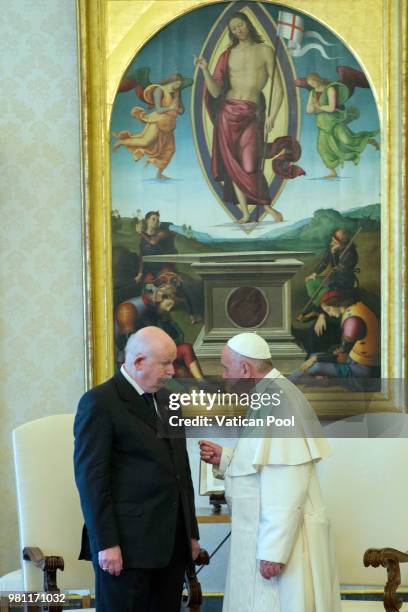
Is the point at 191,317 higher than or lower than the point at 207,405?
higher

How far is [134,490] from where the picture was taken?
179 inches

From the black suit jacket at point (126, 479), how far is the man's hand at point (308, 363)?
6.72 feet

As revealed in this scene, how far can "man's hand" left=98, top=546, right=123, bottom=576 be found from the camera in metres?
4.39

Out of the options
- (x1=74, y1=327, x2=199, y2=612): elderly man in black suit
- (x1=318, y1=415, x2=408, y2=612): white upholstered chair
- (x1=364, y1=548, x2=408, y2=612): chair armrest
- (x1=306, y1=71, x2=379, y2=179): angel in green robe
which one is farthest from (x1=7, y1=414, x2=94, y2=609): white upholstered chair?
(x1=306, y1=71, x2=379, y2=179): angel in green robe

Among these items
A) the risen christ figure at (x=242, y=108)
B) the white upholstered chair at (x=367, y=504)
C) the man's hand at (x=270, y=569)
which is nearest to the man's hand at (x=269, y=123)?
the risen christ figure at (x=242, y=108)

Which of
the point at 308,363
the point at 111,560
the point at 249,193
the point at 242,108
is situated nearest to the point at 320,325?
the point at 308,363

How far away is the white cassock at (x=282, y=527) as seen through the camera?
4.63 meters

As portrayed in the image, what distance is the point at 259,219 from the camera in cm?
654

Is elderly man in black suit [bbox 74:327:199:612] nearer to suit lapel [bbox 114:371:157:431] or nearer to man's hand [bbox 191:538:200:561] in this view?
suit lapel [bbox 114:371:157:431]

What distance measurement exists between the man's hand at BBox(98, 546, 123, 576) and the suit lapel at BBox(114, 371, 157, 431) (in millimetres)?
641

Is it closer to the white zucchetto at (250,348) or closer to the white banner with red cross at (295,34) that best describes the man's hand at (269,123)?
the white banner with red cross at (295,34)

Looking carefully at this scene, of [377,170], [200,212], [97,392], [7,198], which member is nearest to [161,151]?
[200,212]

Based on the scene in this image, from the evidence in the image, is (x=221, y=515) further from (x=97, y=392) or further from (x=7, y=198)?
(x=7, y=198)

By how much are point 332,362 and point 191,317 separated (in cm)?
105
